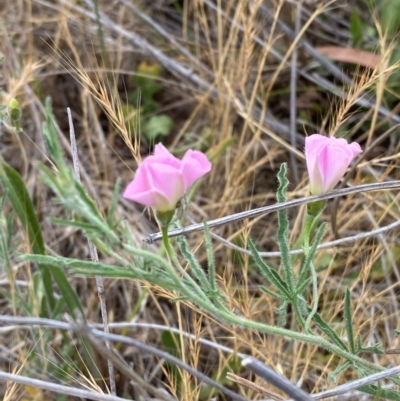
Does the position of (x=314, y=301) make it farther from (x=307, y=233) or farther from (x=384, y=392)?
(x=384, y=392)

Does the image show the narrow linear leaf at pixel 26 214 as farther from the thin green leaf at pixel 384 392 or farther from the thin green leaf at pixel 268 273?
the thin green leaf at pixel 384 392

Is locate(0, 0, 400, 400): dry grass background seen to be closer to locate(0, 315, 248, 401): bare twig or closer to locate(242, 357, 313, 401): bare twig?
locate(0, 315, 248, 401): bare twig

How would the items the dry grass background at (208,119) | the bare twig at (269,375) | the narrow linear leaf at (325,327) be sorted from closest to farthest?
the bare twig at (269,375) → the narrow linear leaf at (325,327) → the dry grass background at (208,119)

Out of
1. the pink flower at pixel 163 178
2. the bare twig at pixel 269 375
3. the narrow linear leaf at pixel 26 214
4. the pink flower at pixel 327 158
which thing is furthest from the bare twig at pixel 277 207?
the narrow linear leaf at pixel 26 214

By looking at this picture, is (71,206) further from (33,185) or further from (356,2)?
(356,2)

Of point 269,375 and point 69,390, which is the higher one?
point 269,375

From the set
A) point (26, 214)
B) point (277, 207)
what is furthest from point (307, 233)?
point (26, 214)

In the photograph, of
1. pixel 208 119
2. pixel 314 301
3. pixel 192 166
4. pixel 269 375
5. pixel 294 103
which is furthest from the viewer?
pixel 208 119
